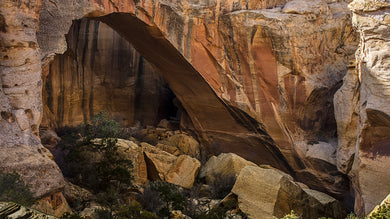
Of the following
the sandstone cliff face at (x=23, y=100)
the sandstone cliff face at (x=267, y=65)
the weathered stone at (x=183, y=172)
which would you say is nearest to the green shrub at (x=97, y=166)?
the weathered stone at (x=183, y=172)

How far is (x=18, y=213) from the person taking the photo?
3164mm

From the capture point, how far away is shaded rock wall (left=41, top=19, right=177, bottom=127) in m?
13.9

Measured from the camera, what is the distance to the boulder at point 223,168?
1117 centimetres

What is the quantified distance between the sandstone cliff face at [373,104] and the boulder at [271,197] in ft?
3.40

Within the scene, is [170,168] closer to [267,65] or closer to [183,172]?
[183,172]

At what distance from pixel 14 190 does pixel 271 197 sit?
5393 millimetres

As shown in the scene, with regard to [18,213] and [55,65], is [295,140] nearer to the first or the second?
[55,65]

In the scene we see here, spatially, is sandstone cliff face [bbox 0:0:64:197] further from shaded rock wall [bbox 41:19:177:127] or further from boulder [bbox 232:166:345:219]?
shaded rock wall [bbox 41:19:177:127]

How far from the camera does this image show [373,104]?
786 centimetres

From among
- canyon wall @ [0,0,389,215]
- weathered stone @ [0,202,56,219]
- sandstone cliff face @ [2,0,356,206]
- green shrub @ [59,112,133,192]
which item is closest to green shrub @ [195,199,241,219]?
green shrub @ [59,112,133,192]

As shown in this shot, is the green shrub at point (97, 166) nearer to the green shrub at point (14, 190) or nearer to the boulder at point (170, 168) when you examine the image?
the boulder at point (170, 168)

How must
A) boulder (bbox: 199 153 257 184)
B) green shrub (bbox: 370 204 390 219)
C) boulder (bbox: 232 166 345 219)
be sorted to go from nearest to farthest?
green shrub (bbox: 370 204 390 219) → boulder (bbox: 232 166 345 219) → boulder (bbox: 199 153 257 184)

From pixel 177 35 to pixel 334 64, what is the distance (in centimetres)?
538

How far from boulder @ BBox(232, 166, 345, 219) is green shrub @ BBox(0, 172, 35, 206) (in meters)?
4.66
